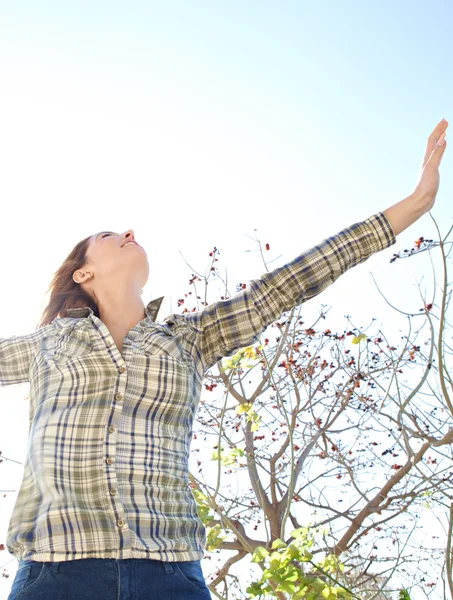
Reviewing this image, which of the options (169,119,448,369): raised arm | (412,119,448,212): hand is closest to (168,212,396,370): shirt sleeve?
(169,119,448,369): raised arm

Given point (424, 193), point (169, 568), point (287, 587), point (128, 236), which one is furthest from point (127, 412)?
point (287, 587)

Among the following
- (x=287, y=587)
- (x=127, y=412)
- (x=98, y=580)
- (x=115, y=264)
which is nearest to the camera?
(x=98, y=580)

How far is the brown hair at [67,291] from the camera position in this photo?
180 cm

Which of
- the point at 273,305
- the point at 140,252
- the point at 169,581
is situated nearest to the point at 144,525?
the point at 169,581

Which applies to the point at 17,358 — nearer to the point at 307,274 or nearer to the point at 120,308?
the point at 120,308

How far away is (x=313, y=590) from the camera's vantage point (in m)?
2.10

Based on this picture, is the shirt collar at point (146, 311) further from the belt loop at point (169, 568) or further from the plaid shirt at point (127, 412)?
the belt loop at point (169, 568)

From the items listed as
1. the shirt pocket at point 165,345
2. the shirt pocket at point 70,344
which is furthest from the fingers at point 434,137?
the shirt pocket at point 70,344

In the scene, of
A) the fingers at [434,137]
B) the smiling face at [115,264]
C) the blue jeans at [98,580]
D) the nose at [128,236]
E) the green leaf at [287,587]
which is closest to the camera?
the blue jeans at [98,580]

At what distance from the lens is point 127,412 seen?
1.34m

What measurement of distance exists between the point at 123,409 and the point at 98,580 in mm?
349

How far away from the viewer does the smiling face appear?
5.85 ft

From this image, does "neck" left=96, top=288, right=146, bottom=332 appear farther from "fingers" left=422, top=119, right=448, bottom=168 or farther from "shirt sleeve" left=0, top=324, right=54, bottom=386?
"fingers" left=422, top=119, right=448, bottom=168

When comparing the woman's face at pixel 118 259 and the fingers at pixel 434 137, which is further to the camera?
the woman's face at pixel 118 259
